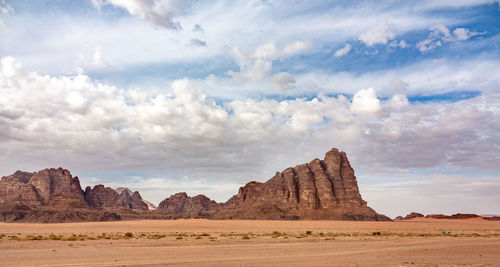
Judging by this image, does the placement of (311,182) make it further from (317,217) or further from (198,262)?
(198,262)

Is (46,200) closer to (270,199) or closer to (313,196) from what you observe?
(270,199)

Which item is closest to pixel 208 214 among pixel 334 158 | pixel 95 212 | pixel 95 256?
pixel 95 212

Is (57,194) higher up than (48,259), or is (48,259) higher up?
(57,194)

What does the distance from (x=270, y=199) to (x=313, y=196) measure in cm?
2119

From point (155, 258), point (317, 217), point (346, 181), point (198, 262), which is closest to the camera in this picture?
point (198, 262)

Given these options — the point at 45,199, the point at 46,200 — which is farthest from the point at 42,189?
the point at 46,200

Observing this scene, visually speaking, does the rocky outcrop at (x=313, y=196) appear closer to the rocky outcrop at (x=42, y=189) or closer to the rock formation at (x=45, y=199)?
the rock formation at (x=45, y=199)

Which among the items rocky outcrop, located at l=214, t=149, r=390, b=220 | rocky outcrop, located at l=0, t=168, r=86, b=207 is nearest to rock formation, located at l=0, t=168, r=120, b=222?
rocky outcrop, located at l=0, t=168, r=86, b=207

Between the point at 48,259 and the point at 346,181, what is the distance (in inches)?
5304

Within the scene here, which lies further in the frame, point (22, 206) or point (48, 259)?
point (22, 206)

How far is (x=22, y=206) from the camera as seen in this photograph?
15400 centimetres

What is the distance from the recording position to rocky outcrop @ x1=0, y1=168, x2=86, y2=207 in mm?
167125

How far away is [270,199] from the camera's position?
519ft

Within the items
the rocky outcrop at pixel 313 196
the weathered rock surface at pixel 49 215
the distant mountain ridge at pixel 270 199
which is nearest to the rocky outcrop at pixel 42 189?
the distant mountain ridge at pixel 270 199
